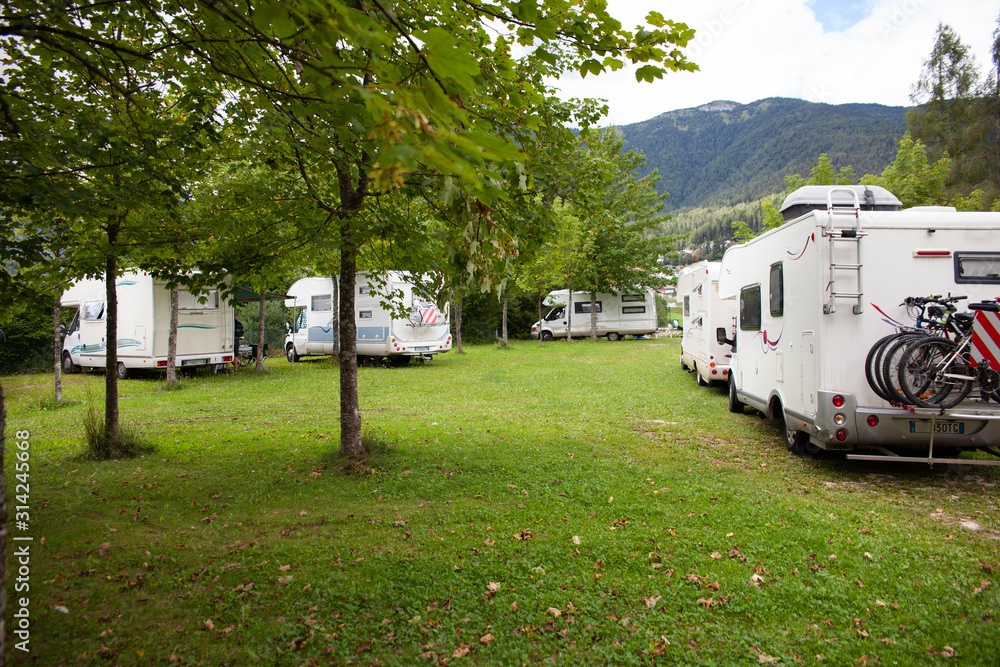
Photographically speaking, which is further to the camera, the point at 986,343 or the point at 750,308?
the point at 750,308

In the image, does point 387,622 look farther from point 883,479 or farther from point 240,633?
point 883,479

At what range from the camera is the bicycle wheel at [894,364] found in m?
4.97

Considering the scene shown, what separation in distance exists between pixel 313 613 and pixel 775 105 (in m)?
133

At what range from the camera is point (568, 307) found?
29.5 m

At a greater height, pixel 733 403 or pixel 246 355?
pixel 246 355

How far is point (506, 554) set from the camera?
151 inches

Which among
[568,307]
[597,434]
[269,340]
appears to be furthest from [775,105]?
[597,434]

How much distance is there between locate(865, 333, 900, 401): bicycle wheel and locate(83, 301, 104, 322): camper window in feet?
59.1

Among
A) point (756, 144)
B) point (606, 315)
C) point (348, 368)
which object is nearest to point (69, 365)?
point (348, 368)

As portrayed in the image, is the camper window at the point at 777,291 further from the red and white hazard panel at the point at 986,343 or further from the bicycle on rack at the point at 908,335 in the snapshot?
the red and white hazard panel at the point at 986,343

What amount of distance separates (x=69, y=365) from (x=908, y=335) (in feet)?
68.0

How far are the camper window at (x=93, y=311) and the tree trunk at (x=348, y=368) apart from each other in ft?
43.9

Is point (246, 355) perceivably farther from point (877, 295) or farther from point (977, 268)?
point (977, 268)


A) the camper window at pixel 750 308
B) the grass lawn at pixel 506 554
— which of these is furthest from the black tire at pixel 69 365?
the camper window at pixel 750 308
